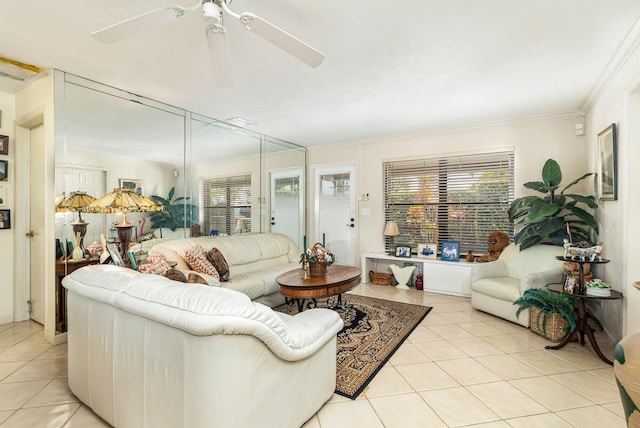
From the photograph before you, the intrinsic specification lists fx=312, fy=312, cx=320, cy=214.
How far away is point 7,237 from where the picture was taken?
3.47 metres

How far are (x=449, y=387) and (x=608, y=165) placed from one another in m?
2.55

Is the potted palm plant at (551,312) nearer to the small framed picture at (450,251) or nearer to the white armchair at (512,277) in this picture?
the white armchair at (512,277)

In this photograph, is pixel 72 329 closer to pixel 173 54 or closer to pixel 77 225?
pixel 77 225

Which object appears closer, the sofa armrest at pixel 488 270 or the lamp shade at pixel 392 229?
the sofa armrest at pixel 488 270

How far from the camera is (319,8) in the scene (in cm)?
196

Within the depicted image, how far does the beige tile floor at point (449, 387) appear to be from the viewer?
6.09 feet

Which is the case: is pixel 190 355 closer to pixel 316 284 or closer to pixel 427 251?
pixel 316 284

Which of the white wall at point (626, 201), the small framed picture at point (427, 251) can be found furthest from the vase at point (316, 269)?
the white wall at point (626, 201)

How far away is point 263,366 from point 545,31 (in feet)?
9.32

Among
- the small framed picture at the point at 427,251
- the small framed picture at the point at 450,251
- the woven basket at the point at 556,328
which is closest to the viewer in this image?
the woven basket at the point at 556,328

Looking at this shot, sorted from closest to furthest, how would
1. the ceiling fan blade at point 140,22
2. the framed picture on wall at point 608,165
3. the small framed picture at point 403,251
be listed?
the ceiling fan blade at point 140,22 < the framed picture on wall at point 608,165 < the small framed picture at point 403,251

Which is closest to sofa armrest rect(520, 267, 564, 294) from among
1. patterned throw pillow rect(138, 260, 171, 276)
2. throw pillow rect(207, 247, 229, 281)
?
throw pillow rect(207, 247, 229, 281)

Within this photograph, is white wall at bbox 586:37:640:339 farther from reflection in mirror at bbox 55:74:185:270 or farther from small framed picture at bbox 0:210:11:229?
small framed picture at bbox 0:210:11:229

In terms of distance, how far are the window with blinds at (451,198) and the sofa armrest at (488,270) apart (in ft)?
2.28
